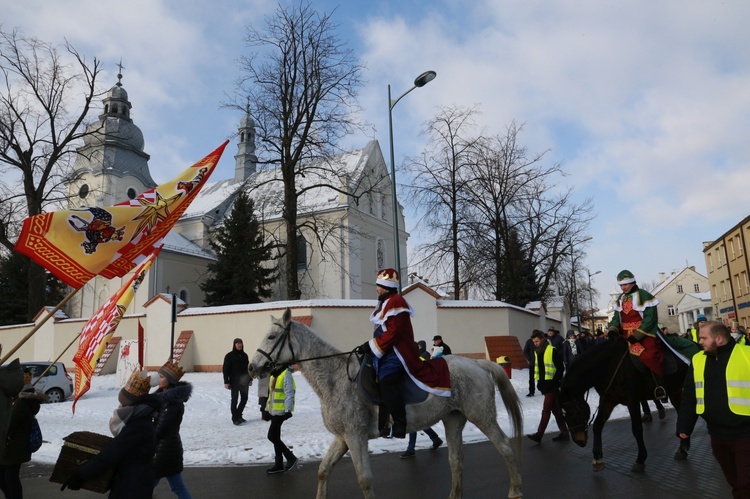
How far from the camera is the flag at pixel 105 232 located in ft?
18.4

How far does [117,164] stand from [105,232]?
1646 inches

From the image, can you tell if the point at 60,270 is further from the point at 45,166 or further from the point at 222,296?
the point at 222,296

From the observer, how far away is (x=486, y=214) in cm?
2952

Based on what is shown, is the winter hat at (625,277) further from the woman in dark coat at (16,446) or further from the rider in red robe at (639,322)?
the woman in dark coat at (16,446)

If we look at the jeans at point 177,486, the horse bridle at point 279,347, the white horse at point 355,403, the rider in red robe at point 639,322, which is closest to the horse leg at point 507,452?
the white horse at point 355,403

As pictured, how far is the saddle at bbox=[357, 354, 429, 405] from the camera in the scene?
215 inches

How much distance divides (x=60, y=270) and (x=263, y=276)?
2956cm

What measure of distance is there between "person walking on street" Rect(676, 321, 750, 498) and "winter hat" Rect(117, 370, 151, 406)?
185 inches

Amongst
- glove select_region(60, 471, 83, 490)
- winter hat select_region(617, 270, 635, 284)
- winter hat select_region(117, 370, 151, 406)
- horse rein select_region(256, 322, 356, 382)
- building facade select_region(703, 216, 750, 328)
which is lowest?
glove select_region(60, 471, 83, 490)

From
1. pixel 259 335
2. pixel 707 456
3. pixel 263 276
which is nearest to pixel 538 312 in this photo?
pixel 259 335

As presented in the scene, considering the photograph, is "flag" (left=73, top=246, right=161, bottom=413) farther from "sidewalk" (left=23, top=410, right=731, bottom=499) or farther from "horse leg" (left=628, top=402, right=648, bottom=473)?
Result: "horse leg" (left=628, top=402, right=648, bottom=473)

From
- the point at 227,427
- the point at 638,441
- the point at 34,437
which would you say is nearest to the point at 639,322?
the point at 638,441

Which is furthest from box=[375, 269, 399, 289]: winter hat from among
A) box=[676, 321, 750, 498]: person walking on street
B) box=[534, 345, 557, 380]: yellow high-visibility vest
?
box=[534, 345, 557, 380]: yellow high-visibility vest

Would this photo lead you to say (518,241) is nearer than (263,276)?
Yes
